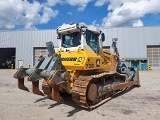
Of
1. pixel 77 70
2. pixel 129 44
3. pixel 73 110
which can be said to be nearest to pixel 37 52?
pixel 129 44

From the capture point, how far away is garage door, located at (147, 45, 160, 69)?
33406 millimetres

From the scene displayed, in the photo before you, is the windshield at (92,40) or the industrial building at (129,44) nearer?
the windshield at (92,40)

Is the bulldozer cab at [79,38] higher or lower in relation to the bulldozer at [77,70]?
higher

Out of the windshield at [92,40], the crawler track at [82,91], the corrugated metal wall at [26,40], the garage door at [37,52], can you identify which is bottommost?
the crawler track at [82,91]

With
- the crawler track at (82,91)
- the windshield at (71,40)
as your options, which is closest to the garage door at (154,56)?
the windshield at (71,40)

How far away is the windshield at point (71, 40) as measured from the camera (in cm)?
822

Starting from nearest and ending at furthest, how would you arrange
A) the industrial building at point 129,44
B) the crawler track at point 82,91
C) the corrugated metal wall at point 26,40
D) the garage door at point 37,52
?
1. the crawler track at point 82,91
2. the industrial building at point 129,44
3. the corrugated metal wall at point 26,40
4. the garage door at point 37,52

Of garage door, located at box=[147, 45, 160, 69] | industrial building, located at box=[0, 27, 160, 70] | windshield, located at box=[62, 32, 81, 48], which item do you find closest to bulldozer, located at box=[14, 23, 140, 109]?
windshield, located at box=[62, 32, 81, 48]

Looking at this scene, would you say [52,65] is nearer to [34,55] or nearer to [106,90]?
[106,90]

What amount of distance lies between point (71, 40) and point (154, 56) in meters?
27.9

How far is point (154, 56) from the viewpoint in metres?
33.5

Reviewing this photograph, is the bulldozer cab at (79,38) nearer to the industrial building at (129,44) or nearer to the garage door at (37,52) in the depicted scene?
the industrial building at (129,44)

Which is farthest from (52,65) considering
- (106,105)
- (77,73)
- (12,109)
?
(106,105)

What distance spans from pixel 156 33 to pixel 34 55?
68.8 feet
